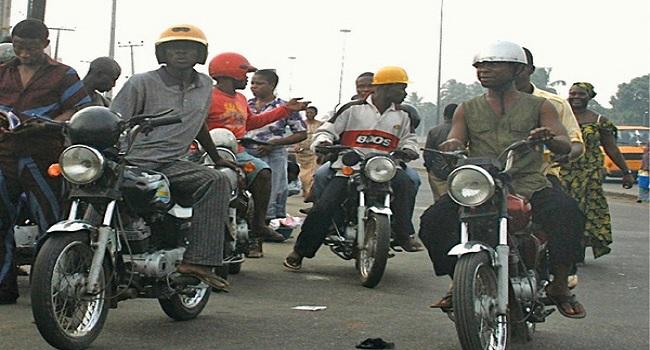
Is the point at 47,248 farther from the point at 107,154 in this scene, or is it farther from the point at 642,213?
the point at 642,213

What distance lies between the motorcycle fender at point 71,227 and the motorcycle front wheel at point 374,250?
3.65 m

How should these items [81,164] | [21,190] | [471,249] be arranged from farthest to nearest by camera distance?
[21,190] < [81,164] < [471,249]

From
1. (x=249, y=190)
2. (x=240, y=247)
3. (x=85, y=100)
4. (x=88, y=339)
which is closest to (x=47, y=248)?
(x=88, y=339)

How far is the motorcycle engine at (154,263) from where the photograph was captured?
646cm

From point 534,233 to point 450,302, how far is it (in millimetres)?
705

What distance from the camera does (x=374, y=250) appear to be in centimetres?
954

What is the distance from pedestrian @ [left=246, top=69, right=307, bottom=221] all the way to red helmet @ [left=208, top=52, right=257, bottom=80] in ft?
3.17

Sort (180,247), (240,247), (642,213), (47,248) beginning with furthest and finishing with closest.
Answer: (642,213) → (240,247) → (180,247) → (47,248)

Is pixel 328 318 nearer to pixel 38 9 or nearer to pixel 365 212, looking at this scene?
pixel 365 212

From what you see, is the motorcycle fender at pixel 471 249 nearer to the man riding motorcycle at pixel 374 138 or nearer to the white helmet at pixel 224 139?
the white helmet at pixel 224 139

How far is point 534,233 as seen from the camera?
6.64 metres

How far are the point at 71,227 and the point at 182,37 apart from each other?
68.5 inches

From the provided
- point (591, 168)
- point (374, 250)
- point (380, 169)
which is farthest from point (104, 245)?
point (591, 168)

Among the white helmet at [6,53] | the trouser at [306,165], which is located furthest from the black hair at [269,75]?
the trouser at [306,165]
